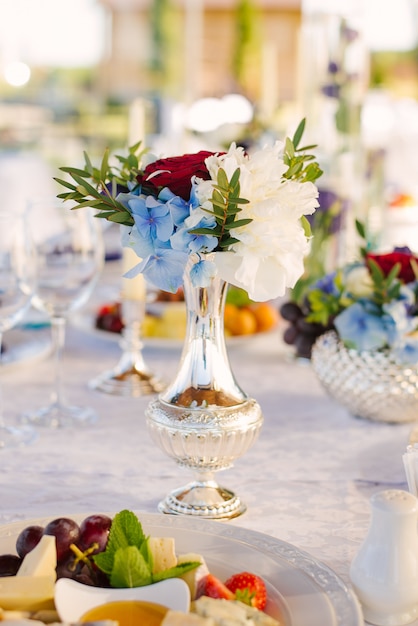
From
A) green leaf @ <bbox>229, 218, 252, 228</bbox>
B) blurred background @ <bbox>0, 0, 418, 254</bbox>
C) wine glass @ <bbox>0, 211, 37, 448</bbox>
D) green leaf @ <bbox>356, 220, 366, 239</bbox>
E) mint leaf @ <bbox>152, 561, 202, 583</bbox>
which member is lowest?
mint leaf @ <bbox>152, 561, 202, 583</bbox>

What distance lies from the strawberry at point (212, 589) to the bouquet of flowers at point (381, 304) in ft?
1.99

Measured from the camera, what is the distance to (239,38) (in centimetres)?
1362

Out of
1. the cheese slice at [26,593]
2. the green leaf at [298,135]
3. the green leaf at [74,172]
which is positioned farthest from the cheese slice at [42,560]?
the green leaf at [298,135]

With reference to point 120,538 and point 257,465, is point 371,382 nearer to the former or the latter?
point 257,465

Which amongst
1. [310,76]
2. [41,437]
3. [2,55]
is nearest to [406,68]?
[2,55]

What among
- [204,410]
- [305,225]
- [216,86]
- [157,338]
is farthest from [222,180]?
[216,86]

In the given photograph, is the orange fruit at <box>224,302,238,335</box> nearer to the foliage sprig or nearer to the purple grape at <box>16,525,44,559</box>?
the foliage sprig

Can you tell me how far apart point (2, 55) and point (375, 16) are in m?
9.34

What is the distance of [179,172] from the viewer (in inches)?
32.0

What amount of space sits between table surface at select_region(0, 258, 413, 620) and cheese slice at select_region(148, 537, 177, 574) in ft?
0.67

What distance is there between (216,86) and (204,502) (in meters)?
14.3

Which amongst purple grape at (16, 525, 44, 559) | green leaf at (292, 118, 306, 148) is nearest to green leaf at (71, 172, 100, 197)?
green leaf at (292, 118, 306, 148)

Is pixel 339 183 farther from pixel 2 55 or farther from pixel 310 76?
pixel 2 55

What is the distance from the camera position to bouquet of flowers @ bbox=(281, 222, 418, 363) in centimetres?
119
